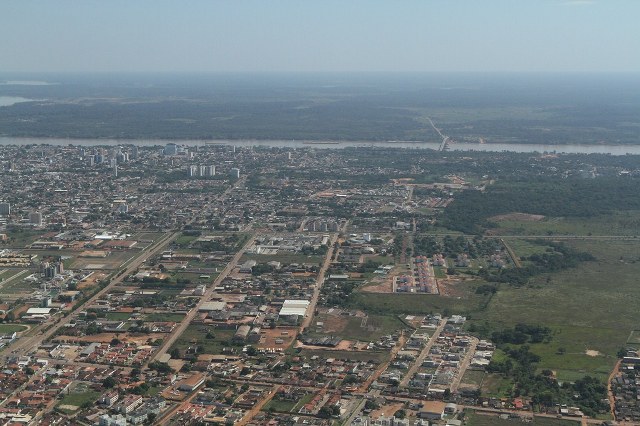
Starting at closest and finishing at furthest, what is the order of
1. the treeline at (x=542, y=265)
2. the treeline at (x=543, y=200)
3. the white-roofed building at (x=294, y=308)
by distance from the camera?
the white-roofed building at (x=294, y=308)
the treeline at (x=542, y=265)
the treeline at (x=543, y=200)

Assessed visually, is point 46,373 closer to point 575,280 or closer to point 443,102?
point 575,280

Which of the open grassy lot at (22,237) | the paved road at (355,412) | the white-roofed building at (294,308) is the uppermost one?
the paved road at (355,412)

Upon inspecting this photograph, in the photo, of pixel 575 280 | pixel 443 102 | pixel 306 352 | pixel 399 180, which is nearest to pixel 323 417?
pixel 306 352

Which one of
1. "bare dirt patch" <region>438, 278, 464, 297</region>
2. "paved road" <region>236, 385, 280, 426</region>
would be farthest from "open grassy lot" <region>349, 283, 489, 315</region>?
"paved road" <region>236, 385, 280, 426</region>

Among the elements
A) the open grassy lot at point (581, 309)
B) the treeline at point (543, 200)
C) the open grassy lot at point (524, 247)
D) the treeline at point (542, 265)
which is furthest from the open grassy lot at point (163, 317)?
the treeline at point (543, 200)

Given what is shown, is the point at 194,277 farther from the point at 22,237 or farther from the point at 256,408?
the point at 256,408

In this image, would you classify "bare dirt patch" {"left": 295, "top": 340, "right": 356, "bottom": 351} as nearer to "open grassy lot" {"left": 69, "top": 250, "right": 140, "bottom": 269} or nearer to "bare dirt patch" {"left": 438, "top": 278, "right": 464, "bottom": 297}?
"bare dirt patch" {"left": 438, "top": 278, "right": 464, "bottom": 297}

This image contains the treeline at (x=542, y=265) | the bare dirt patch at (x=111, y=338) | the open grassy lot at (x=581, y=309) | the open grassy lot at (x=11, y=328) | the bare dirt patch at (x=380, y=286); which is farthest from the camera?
the treeline at (x=542, y=265)

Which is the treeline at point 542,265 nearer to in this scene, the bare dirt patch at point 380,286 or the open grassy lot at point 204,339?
the bare dirt patch at point 380,286
